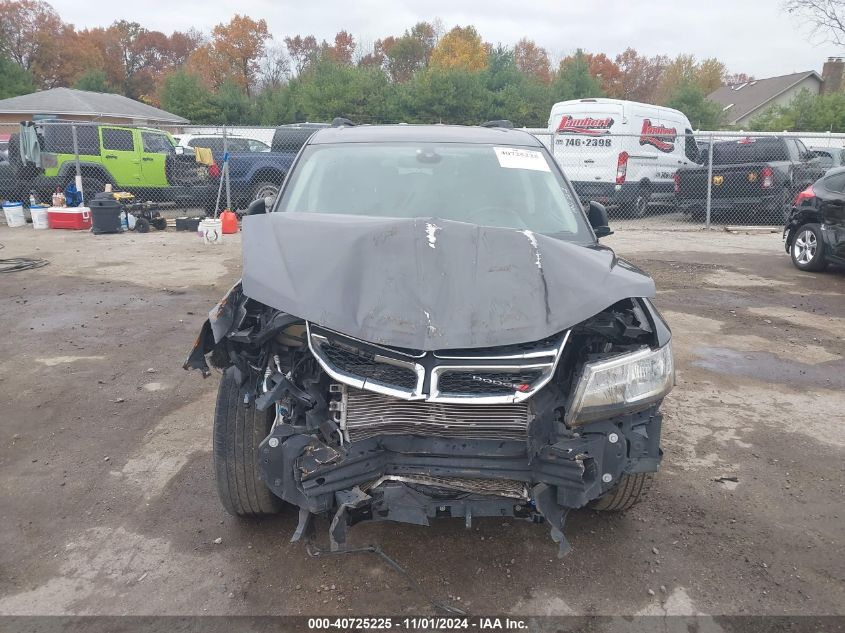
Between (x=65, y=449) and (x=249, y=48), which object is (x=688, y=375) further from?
(x=249, y=48)

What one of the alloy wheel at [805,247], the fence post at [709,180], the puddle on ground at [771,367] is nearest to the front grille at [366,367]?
the puddle on ground at [771,367]

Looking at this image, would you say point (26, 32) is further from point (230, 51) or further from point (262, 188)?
point (262, 188)

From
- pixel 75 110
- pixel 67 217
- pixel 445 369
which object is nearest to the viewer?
pixel 445 369

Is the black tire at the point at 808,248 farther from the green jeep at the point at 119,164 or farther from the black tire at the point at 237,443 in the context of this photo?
the green jeep at the point at 119,164

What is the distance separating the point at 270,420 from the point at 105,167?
13.2 m

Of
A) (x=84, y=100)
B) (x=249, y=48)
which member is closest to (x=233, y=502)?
(x=84, y=100)

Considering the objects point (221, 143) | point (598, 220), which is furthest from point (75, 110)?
point (598, 220)

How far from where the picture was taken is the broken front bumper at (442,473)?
239cm

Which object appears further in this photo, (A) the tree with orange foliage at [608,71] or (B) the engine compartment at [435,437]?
(A) the tree with orange foliage at [608,71]

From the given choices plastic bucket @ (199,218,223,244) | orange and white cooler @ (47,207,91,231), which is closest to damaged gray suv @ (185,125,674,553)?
plastic bucket @ (199,218,223,244)

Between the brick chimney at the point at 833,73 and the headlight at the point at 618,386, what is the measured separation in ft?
152

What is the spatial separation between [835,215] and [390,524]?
320 inches

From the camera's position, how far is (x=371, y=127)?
4414 mm

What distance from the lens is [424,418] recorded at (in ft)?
7.87
